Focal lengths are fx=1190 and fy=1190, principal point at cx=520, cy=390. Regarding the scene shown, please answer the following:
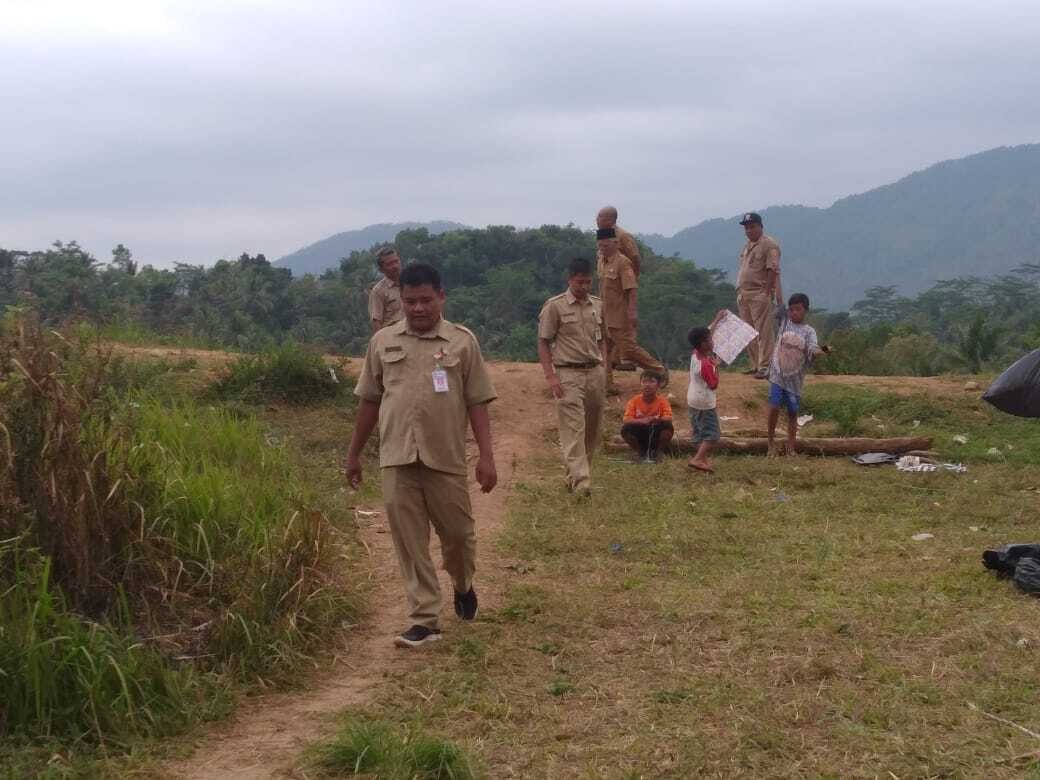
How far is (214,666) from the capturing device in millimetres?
4633

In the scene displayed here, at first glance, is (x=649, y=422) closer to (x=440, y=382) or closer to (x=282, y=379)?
(x=282, y=379)

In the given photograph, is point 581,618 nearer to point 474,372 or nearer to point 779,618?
point 779,618

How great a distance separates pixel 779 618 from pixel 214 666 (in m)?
2.57

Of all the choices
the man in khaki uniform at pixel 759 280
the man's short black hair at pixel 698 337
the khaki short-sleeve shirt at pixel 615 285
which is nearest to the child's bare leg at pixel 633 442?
the man's short black hair at pixel 698 337

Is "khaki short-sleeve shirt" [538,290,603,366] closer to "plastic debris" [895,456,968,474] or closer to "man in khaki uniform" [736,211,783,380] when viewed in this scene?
"plastic debris" [895,456,968,474]

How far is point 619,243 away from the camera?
11.6 meters

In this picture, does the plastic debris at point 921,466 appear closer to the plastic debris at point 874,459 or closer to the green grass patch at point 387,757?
the plastic debris at point 874,459

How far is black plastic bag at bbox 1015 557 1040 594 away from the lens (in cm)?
585

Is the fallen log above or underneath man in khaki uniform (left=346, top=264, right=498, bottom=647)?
underneath

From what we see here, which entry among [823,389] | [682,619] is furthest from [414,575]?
[823,389]

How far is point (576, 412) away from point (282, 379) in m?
4.41

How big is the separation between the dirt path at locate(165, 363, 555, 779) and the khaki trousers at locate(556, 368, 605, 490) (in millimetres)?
649

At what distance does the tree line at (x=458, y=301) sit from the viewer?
19547mm

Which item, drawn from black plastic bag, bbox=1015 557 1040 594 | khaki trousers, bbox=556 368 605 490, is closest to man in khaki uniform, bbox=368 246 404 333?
khaki trousers, bbox=556 368 605 490
